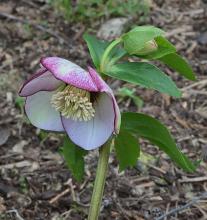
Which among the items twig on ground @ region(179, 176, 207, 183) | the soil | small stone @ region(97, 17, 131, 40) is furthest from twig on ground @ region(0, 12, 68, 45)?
twig on ground @ region(179, 176, 207, 183)

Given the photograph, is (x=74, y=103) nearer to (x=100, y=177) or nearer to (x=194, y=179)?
(x=100, y=177)

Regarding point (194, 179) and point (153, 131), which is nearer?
point (153, 131)

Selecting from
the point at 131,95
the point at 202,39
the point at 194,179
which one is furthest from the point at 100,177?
the point at 202,39

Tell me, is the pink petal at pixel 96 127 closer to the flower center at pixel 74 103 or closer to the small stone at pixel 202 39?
the flower center at pixel 74 103

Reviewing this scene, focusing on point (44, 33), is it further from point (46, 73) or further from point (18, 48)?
point (46, 73)

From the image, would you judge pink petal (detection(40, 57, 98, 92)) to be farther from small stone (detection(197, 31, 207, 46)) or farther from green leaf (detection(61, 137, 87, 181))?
small stone (detection(197, 31, 207, 46))

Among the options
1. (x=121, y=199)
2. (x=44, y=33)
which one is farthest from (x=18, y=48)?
(x=121, y=199)
